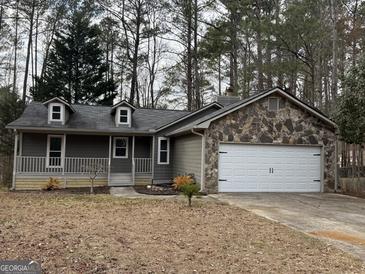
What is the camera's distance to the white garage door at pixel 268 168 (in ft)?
45.3

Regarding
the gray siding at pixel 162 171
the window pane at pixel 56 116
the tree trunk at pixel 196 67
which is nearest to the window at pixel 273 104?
the gray siding at pixel 162 171

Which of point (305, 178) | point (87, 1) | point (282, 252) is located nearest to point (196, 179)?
point (305, 178)

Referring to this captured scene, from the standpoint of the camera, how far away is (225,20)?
25500 mm

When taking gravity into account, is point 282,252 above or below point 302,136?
below

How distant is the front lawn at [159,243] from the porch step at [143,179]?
847 cm

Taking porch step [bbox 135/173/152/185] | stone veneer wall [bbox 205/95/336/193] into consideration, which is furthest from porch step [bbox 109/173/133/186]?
stone veneer wall [bbox 205/95/336/193]

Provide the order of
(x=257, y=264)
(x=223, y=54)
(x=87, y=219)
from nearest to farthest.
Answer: (x=257, y=264)
(x=87, y=219)
(x=223, y=54)

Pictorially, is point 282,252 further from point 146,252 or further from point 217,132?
point 217,132

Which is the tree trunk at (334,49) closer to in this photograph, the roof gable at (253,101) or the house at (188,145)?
the roof gable at (253,101)

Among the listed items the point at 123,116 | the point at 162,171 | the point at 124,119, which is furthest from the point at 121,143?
the point at 162,171

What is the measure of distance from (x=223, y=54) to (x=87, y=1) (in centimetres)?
1169

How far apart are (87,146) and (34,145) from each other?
2.38m

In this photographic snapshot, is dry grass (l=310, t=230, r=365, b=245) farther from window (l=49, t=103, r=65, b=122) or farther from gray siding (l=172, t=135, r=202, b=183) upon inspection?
window (l=49, t=103, r=65, b=122)

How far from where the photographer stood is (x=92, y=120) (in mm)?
18172
